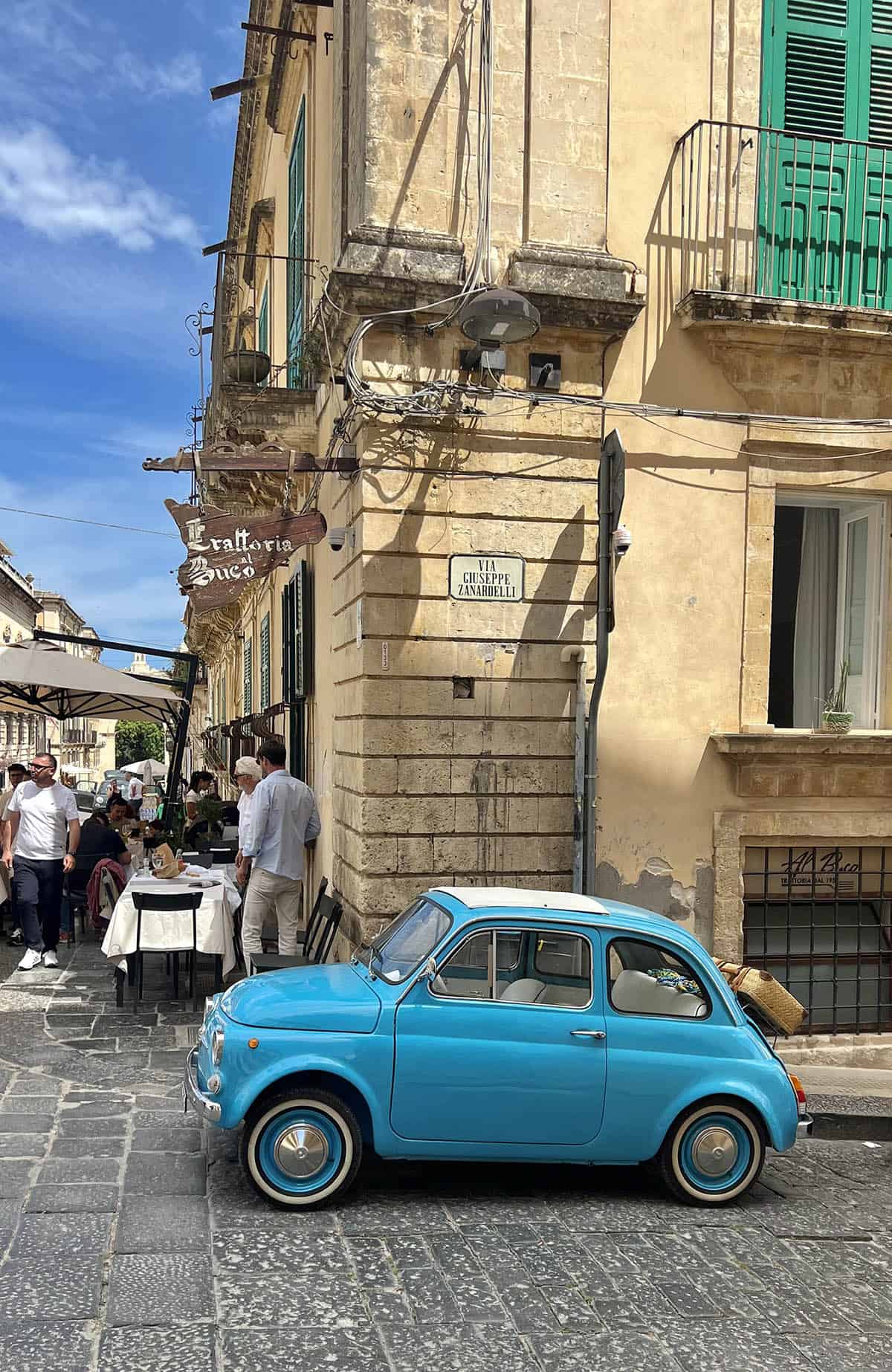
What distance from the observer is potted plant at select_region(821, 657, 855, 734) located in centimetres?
863

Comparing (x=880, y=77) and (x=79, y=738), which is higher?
(x=880, y=77)

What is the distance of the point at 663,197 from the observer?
853 cm

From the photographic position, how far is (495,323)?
748cm

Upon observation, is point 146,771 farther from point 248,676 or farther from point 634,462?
point 634,462

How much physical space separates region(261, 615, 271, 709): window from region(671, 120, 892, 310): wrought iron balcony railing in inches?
365

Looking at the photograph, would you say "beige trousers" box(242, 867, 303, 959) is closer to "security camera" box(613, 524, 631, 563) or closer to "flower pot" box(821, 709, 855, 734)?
"security camera" box(613, 524, 631, 563)

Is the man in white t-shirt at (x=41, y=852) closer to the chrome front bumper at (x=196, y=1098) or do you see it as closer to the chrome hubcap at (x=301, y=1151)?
the chrome front bumper at (x=196, y=1098)

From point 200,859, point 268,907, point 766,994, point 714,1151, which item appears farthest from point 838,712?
point 200,859

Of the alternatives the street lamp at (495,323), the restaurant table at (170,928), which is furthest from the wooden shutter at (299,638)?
the street lamp at (495,323)

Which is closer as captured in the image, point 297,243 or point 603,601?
point 603,601

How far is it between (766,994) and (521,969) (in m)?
2.23

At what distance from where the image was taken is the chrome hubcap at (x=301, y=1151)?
5.08 metres

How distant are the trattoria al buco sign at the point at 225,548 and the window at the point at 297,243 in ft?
9.20

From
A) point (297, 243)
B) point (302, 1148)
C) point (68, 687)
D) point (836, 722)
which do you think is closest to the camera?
point (302, 1148)
